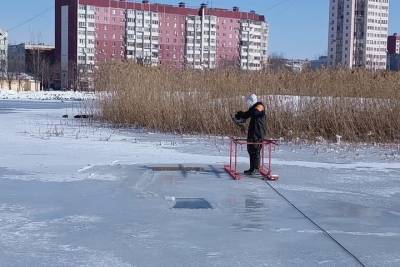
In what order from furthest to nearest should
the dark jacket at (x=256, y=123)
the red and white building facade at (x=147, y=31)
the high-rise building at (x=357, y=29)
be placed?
the red and white building facade at (x=147, y=31)
the high-rise building at (x=357, y=29)
the dark jacket at (x=256, y=123)

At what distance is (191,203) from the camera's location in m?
8.38

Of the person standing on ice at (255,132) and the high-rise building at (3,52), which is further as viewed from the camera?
the high-rise building at (3,52)

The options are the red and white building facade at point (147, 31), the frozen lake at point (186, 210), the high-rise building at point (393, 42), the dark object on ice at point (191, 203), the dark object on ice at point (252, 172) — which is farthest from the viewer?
the high-rise building at point (393, 42)

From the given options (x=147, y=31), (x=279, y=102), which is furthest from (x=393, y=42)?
(x=279, y=102)

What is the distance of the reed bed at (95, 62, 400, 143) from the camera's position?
1848cm

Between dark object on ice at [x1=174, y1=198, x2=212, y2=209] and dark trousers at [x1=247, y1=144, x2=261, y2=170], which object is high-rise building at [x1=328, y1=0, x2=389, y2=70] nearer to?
dark trousers at [x1=247, y1=144, x2=261, y2=170]

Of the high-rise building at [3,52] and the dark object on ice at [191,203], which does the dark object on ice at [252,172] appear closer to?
the dark object on ice at [191,203]

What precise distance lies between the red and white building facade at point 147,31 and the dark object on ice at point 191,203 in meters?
74.5

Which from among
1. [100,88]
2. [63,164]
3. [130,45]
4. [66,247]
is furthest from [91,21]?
[66,247]

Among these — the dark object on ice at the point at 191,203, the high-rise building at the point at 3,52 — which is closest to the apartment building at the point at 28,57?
the high-rise building at the point at 3,52

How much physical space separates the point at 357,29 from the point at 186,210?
64469 millimetres

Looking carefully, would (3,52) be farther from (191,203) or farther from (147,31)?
(191,203)

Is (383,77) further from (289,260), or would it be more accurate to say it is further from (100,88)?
(289,260)

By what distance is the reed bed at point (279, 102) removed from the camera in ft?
60.6
